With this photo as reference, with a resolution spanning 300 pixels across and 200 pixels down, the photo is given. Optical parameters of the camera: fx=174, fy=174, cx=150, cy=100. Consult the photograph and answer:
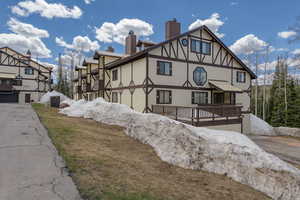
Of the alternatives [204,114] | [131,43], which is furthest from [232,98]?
[131,43]

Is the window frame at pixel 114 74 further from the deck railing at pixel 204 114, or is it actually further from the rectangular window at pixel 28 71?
the rectangular window at pixel 28 71

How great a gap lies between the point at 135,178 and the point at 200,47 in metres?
16.7

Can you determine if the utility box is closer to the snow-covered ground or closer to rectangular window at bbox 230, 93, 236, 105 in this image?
rectangular window at bbox 230, 93, 236, 105

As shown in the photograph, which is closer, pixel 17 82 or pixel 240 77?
pixel 240 77

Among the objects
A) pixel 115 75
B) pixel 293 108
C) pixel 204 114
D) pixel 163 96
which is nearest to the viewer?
pixel 204 114

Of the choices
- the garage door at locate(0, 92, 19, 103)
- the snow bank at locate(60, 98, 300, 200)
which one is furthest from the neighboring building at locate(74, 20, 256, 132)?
the garage door at locate(0, 92, 19, 103)

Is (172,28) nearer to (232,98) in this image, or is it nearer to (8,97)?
(232,98)

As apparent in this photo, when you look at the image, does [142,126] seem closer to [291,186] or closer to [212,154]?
[212,154]

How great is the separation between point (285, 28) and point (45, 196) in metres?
27.2

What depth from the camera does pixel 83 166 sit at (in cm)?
445

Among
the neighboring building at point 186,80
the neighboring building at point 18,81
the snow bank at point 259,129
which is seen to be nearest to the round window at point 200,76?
the neighboring building at point 186,80

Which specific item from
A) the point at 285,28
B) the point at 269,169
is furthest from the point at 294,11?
the point at 269,169

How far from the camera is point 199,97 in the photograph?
1809 cm

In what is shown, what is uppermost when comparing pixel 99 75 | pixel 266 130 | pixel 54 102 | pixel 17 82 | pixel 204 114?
pixel 99 75
